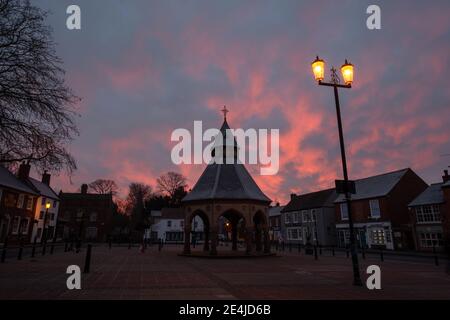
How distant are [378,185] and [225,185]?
30189 mm

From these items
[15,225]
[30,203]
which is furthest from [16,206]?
[30,203]

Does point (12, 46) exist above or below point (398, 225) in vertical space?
above

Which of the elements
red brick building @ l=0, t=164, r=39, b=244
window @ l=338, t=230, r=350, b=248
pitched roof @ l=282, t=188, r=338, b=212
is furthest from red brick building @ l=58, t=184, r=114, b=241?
window @ l=338, t=230, r=350, b=248

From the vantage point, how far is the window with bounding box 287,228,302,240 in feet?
195

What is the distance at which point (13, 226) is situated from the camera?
42.4 metres

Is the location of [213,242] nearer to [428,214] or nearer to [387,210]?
[387,210]

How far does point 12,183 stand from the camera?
140 feet

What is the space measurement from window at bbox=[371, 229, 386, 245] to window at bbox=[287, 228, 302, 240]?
16872 mm

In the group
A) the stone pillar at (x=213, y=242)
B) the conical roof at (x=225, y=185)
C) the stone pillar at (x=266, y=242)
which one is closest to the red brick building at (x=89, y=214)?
the conical roof at (x=225, y=185)

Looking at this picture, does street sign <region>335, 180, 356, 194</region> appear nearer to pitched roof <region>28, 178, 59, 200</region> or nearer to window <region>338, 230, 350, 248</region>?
window <region>338, 230, 350, 248</region>

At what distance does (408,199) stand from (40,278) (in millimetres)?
47561

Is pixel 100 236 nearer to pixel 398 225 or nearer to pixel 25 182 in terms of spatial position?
pixel 25 182

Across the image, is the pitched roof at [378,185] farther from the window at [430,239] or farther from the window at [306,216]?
the window at [306,216]
